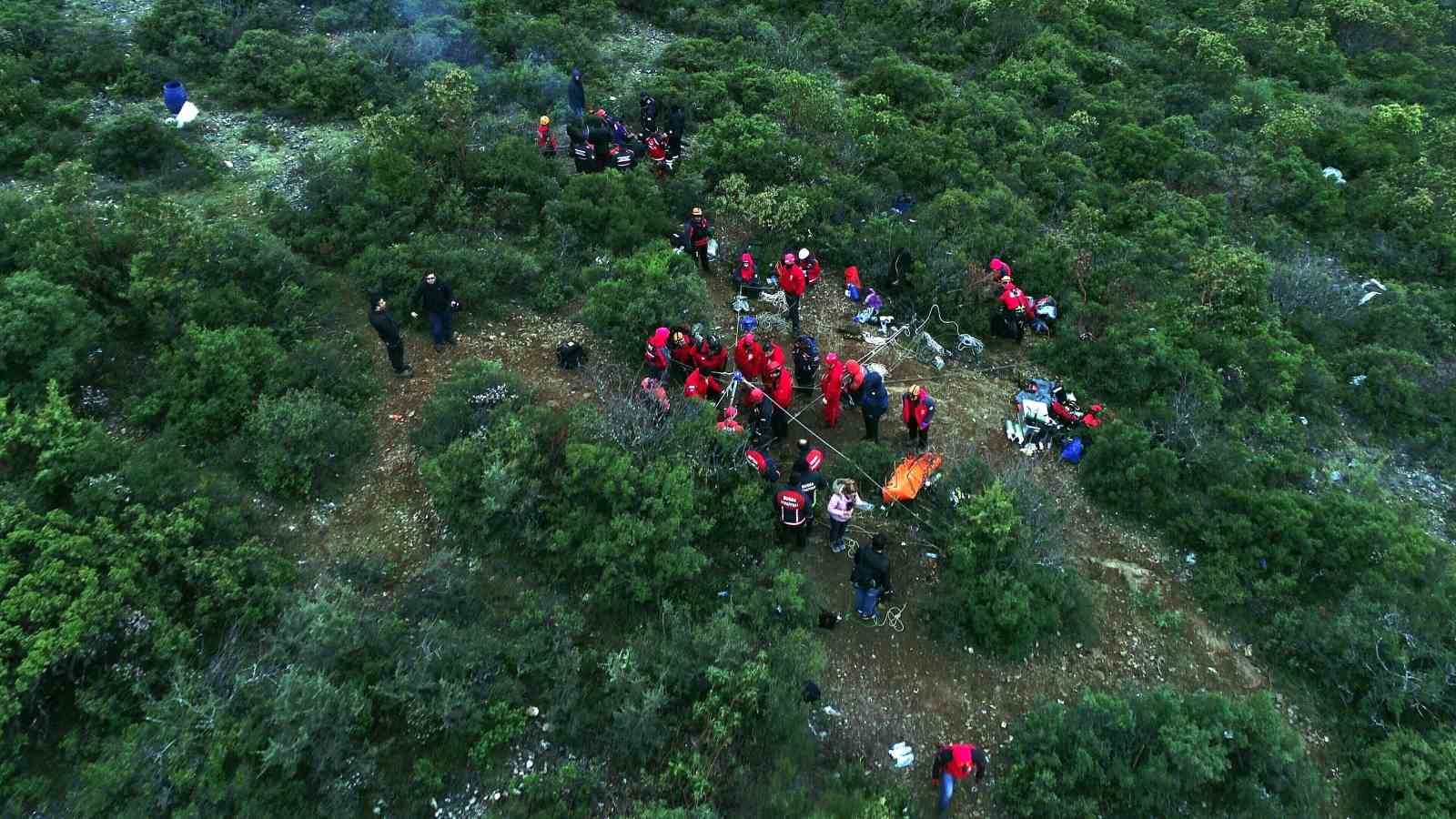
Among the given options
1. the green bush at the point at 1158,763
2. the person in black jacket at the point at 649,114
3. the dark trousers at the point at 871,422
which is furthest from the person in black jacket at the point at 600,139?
the green bush at the point at 1158,763

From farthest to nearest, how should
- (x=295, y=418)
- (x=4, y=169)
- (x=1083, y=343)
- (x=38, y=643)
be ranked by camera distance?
(x=4, y=169)
(x=1083, y=343)
(x=295, y=418)
(x=38, y=643)

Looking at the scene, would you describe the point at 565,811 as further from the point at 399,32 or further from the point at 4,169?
the point at 399,32

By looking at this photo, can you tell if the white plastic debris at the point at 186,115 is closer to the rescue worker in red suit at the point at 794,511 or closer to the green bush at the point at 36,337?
the green bush at the point at 36,337

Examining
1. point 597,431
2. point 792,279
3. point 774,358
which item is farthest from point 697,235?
point 597,431

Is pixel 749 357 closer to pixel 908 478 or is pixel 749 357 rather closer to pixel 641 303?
pixel 641 303

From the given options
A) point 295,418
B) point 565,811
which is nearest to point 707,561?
point 565,811
